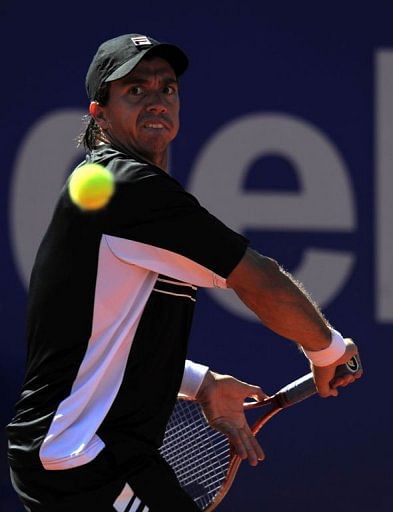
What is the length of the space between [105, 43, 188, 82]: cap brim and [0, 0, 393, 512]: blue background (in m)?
2.27

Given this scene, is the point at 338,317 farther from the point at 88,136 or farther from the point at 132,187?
the point at 132,187

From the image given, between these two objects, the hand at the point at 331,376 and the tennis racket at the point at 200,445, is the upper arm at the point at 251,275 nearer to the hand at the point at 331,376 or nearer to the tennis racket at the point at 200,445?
the hand at the point at 331,376

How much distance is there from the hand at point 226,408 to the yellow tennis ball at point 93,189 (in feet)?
2.15

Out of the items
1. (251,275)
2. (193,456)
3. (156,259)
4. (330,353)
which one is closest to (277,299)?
(251,275)

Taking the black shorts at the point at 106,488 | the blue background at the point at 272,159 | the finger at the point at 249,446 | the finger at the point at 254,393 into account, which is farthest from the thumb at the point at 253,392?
the blue background at the point at 272,159

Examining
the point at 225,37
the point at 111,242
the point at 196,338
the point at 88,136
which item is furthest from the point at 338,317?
the point at 111,242

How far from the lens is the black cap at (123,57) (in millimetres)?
3045

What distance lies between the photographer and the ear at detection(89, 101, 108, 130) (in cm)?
314

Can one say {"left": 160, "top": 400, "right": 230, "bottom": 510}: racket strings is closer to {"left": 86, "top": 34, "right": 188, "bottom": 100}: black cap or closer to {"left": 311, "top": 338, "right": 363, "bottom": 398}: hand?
{"left": 311, "top": 338, "right": 363, "bottom": 398}: hand

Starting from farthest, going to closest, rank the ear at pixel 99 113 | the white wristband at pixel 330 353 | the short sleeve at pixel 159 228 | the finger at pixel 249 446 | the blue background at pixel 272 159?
the blue background at pixel 272 159
the finger at pixel 249 446
the ear at pixel 99 113
the white wristband at pixel 330 353
the short sleeve at pixel 159 228

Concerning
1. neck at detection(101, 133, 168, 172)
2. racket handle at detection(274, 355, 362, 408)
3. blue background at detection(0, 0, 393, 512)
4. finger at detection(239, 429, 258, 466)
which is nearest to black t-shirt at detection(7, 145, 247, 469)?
neck at detection(101, 133, 168, 172)

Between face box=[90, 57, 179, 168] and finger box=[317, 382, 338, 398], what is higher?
face box=[90, 57, 179, 168]

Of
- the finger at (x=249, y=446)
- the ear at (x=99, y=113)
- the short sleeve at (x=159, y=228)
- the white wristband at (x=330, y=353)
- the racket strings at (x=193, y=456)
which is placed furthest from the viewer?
the racket strings at (x=193, y=456)

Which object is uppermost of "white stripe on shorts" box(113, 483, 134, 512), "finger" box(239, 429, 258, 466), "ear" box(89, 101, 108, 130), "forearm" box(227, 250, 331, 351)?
"ear" box(89, 101, 108, 130)
